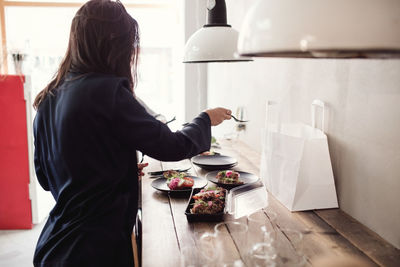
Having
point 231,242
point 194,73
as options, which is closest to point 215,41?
point 231,242

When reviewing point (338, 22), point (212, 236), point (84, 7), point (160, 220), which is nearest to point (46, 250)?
point (160, 220)

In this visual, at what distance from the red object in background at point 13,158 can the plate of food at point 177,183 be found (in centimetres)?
188

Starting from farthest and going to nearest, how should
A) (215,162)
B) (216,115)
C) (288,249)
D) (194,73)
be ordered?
(194,73), (215,162), (216,115), (288,249)

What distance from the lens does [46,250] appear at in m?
1.12

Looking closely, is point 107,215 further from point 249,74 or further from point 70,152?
point 249,74

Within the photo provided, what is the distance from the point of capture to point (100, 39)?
3.58 feet

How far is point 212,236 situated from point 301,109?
935mm

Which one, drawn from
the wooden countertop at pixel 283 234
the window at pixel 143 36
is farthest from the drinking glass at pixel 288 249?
the window at pixel 143 36

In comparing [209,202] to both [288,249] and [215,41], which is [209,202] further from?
[215,41]

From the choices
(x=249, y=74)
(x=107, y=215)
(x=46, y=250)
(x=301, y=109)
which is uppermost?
(x=249, y=74)

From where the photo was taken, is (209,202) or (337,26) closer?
(337,26)

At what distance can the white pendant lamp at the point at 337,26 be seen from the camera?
51 centimetres

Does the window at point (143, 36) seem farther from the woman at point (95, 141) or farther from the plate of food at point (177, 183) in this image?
the woman at point (95, 141)

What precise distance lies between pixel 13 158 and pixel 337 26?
10.3ft
